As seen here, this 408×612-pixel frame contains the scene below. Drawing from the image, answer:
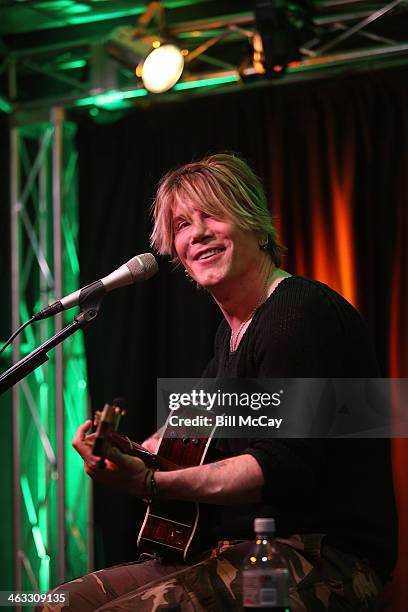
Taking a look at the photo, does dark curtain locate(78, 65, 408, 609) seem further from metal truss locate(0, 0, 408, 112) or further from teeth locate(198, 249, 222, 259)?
teeth locate(198, 249, 222, 259)

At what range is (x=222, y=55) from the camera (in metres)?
5.17

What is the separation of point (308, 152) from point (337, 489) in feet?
8.97

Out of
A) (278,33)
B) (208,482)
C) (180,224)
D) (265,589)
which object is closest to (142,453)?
(208,482)

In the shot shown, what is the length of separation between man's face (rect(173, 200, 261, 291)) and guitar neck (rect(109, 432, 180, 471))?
554 mm

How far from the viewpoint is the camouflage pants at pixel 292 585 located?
87.1 inches

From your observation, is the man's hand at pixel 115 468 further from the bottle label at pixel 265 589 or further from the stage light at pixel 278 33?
the stage light at pixel 278 33

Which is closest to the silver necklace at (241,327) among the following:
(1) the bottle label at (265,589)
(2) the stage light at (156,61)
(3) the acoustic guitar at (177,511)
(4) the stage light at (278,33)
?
(3) the acoustic guitar at (177,511)

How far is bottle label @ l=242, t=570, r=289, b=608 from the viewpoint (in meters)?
2.02

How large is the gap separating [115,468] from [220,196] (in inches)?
37.0

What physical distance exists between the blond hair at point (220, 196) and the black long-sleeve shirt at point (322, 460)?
309mm

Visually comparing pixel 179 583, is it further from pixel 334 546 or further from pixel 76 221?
pixel 76 221

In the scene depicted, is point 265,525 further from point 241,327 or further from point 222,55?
point 222,55

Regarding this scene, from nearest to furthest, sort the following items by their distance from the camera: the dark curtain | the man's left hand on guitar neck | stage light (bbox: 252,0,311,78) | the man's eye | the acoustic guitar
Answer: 1. the man's left hand on guitar neck
2. the acoustic guitar
3. the man's eye
4. stage light (bbox: 252,0,311,78)
5. the dark curtain

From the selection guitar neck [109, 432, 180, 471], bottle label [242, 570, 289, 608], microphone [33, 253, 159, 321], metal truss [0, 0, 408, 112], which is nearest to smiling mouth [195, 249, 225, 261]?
microphone [33, 253, 159, 321]
